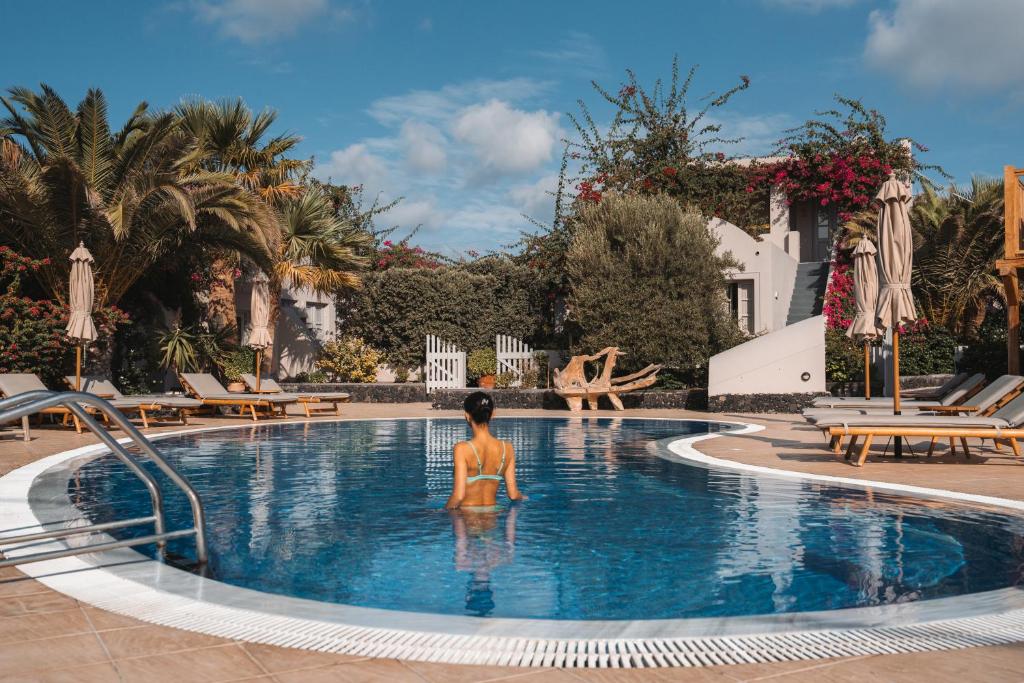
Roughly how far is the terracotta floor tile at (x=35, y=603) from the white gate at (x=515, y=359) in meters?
18.9

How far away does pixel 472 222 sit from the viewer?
32.4 metres

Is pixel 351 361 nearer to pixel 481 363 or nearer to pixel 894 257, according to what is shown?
pixel 481 363

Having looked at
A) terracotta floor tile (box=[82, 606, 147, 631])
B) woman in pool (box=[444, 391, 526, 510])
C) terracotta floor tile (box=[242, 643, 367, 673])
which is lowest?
terracotta floor tile (box=[242, 643, 367, 673])

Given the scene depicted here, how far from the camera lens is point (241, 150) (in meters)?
21.8

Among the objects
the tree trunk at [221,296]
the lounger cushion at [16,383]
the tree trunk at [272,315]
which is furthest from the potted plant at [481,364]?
the lounger cushion at [16,383]

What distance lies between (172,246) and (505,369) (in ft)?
29.2

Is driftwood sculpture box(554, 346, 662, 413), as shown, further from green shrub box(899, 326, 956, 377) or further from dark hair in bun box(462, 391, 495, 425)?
dark hair in bun box(462, 391, 495, 425)

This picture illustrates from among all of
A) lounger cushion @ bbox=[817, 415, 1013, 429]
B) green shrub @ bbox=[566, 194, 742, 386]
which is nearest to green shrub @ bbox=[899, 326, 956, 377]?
green shrub @ bbox=[566, 194, 742, 386]

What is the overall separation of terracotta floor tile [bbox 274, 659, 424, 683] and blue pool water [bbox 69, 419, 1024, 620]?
1.28 m

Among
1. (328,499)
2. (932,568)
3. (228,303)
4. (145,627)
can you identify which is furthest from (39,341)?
(932,568)

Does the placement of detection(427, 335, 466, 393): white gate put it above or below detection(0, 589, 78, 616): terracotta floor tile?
above

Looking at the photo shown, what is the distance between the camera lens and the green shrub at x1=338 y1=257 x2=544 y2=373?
24906mm

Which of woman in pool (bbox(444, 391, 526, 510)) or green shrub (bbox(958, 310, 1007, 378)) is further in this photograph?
green shrub (bbox(958, 310, 1007, 378))

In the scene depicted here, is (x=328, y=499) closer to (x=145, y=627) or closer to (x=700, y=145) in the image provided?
(x=145, y=627)
